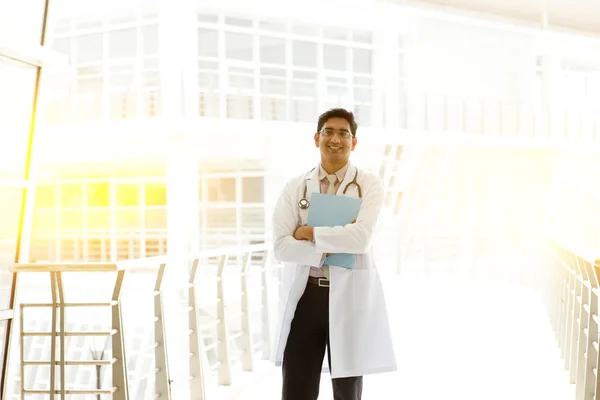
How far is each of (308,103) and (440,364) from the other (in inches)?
384

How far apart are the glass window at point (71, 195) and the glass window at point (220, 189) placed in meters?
2.78

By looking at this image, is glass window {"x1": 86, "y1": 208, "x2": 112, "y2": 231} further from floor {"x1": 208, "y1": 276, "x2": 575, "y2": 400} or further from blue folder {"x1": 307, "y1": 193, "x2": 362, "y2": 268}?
blue folder {"x1": 307, "y1": 193, "x2": 362, "y2": 268}

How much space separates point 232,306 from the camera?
13.6m

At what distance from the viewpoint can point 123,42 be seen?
48.3 ft

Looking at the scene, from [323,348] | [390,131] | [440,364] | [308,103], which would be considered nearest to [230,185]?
[308,103]

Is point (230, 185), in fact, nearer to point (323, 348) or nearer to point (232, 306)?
point (232, 306)

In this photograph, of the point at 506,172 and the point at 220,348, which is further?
the point at 506,172

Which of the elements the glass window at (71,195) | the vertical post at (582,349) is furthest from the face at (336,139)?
the glass window at (71,195)

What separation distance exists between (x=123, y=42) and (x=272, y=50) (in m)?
2.70

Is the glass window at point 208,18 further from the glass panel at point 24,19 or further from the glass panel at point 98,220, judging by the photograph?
the glass panel at point 24,19

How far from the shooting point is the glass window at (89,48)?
14957mm

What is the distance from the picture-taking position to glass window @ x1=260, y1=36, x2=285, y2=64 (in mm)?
14781

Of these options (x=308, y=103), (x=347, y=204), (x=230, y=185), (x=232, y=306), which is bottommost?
(x=232, y=306)

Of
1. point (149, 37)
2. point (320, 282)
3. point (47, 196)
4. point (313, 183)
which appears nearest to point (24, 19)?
point (313, 183)
